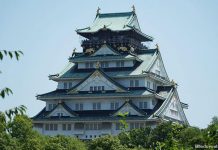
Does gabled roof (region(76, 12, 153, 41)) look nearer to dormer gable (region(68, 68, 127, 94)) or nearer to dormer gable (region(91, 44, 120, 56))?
dormer gable (region(91, 44, 120, 56))

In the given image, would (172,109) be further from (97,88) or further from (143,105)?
(97,88)

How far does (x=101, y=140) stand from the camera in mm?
53781

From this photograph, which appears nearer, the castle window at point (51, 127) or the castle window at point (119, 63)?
the castle window at point (51, 127)

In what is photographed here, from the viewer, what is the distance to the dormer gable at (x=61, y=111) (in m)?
77.8

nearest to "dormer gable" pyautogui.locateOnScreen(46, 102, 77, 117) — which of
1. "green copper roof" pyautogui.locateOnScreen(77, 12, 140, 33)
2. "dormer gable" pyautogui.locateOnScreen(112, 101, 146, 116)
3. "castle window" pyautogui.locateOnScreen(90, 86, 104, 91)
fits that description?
"castle window" pyautogui.locateOnScreen(90, 86, 104, 91)

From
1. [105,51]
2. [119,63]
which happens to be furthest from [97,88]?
[105,51]

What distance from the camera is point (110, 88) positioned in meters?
77.9

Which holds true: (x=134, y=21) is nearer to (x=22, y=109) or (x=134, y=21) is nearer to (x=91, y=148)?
(x=91, y=148)

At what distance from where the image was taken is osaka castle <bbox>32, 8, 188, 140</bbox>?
248ft

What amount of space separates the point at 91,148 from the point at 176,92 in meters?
29.0

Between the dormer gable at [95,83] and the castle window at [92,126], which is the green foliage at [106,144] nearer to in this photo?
the castle window at [92,126]

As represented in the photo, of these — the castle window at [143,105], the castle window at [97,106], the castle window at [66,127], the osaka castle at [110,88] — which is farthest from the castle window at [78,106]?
the castle window at [143,105]

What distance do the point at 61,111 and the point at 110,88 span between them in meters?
7.19

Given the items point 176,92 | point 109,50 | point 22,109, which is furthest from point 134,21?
point 22,109
